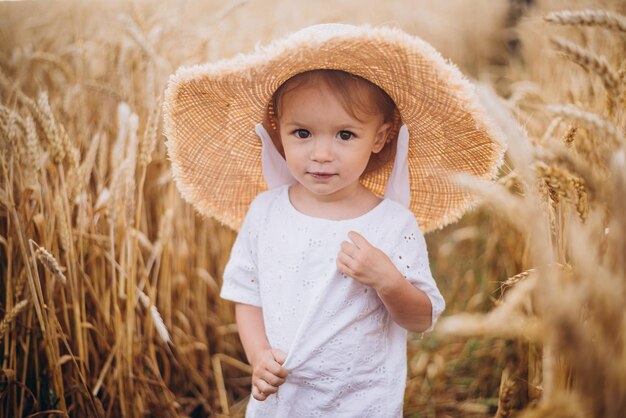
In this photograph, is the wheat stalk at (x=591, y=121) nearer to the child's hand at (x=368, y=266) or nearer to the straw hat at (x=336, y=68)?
the straw hat at (x=336, y=68)

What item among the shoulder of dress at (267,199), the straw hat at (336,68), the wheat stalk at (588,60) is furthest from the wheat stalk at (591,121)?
the shoulder of dress at (267,199)

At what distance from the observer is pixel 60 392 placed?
4.89 feet

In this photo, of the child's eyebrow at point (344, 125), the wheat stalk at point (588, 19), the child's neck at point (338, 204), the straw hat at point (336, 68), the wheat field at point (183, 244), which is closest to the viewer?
the wheat field at point (183, 244)

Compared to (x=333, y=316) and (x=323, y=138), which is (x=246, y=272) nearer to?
(x=333, y=316)

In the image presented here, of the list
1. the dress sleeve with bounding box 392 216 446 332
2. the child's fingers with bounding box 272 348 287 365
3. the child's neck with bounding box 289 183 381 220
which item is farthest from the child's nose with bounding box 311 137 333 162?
the child's fingers with bounding box 272 348 287 365

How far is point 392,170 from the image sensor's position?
57.6 inches

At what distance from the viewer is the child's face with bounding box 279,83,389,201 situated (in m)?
1.26

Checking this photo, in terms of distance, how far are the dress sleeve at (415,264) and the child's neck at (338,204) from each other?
13 cm

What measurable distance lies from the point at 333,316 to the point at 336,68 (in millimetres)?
634

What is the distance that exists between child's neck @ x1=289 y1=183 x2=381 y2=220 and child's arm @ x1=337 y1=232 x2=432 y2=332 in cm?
12

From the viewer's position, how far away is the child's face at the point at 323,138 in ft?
4.15

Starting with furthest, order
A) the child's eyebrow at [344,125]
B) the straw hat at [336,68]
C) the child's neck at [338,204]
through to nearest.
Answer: the child's neck at [338,204] < the child's eyebrow at [344,125] < the straw hat at [336,68]

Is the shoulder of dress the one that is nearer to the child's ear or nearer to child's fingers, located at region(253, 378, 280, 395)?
the child's ear

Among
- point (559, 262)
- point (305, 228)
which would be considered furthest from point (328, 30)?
point (559, 262)
